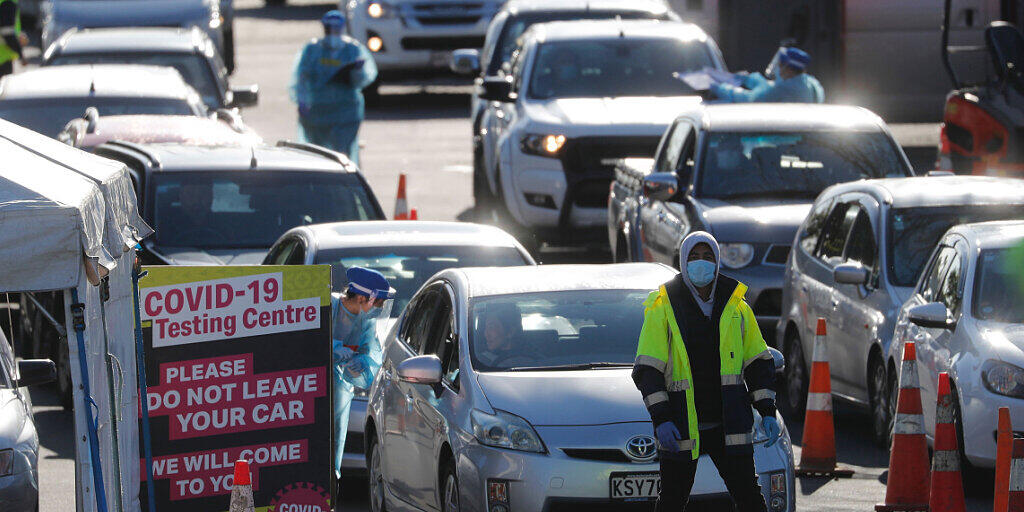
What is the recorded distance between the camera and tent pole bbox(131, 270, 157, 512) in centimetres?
877

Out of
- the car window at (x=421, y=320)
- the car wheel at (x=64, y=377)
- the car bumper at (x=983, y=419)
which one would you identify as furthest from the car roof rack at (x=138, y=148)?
the car bumper at (x=983, y=419)

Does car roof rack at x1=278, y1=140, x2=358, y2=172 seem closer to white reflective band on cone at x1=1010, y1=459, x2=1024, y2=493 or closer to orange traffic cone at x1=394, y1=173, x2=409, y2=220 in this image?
orange traffic cone at x1=394, y1=173, x2=409, y2=220

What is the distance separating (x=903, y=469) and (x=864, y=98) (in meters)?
13.5

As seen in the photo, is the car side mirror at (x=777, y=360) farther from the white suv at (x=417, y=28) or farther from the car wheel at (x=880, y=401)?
the white suv at (x=417, y=28)

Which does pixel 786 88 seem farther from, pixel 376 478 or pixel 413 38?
pixel 413 38

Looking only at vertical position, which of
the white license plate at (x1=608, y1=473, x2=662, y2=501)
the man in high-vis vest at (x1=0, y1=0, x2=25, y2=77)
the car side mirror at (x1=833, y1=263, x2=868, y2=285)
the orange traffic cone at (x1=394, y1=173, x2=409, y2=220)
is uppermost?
the man in high-vis vest at (x1=0, y1=0, x2=25, y2=77)

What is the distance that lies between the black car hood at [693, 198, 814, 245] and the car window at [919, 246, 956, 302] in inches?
108

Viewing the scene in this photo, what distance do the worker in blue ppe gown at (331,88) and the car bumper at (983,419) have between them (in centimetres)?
1061

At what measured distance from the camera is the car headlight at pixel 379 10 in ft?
89.9

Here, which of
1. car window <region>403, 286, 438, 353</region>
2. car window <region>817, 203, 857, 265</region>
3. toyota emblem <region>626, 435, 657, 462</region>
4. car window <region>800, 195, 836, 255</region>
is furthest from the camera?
car window <region>800, 195, 836, 255</region>

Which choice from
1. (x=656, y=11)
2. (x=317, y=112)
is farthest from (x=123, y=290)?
(x=656, y=11)

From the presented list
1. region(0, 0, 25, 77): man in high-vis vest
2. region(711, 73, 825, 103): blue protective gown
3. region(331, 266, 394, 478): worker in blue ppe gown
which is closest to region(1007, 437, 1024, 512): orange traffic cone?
region(331, 266, 394, 478): worker in blue ppe gown

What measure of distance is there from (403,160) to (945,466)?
15691 mm

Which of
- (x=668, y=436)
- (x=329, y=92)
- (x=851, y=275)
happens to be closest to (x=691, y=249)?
(x=668, y=436)
